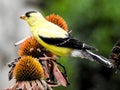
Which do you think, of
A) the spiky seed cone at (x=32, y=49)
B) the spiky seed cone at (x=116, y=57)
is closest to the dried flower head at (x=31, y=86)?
the spiky seed cone at (x=32, y=49)

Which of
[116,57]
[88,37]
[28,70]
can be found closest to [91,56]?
[116,57]

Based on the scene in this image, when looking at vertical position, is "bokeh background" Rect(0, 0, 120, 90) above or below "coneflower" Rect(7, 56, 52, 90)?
above

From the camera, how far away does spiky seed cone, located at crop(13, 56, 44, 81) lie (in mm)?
2504

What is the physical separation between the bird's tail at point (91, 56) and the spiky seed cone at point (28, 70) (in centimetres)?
38

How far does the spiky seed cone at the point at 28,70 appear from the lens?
250 cm

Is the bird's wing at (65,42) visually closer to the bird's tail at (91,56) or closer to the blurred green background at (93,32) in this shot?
the bird's tail at (91,56)

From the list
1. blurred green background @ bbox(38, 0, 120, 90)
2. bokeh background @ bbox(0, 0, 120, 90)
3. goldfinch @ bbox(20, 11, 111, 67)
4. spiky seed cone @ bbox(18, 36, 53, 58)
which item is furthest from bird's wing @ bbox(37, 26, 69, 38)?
blurred green background @ bbox(38, 0, 120, 90)

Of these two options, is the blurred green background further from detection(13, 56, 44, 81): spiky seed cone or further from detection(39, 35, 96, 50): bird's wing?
detection(39, 35, 96, 50): bird's wing

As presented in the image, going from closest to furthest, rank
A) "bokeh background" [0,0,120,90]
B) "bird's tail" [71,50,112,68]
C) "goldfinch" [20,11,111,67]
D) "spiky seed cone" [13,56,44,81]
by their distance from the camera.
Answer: "bird's tail" [71,50,112,68], "goldfinch" [20,11,111,67], "spiky seed cone" [13,56,44,81], "bokeh background" [0,0,120,90]

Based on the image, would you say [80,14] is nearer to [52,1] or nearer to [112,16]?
[112,16]

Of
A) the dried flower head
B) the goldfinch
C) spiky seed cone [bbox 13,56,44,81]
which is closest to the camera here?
the goldfinch

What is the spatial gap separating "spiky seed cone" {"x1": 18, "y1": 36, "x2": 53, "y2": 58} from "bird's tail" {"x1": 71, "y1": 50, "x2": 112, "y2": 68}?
29 cm

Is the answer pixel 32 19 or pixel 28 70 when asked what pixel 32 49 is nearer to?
pixel 28 70

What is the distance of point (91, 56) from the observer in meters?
2.09
